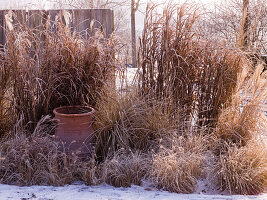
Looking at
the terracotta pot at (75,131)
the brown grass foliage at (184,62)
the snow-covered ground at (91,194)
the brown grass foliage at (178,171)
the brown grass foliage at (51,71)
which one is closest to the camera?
the snow-covered ground at (91,194)

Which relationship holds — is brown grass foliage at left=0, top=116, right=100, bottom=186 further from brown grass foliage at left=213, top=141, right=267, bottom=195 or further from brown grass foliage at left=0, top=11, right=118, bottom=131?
brown grass foliage at left=213, top=141, right=267, bottom=195

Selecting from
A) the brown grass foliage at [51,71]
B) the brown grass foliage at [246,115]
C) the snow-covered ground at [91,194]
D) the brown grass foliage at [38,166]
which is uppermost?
the brown grass foliage at [51,71]

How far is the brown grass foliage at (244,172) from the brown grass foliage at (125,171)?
2.04ft

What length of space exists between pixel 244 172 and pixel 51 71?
1.97m

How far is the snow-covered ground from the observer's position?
212cm

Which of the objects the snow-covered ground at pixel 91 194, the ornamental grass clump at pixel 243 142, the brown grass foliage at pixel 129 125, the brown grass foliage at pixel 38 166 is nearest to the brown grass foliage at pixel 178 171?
the snow-covered ground at pixel 91 194

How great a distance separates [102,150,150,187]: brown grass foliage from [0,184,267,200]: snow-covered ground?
8 cm

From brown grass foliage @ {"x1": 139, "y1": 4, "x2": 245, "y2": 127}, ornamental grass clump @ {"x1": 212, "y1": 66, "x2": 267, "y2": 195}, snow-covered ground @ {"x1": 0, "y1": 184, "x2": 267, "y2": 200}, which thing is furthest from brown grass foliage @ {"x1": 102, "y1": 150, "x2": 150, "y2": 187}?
brown grass foliage @ {"x1": 139, "y1": 4, "x2": 245, "y2": 127}

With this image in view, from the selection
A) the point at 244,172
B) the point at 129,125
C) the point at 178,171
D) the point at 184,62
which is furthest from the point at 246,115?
the point at 129,125

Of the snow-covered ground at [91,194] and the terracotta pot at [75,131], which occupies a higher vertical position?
the terracotta pot at [75,131]

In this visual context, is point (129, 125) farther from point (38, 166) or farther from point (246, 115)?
point (246, 115)

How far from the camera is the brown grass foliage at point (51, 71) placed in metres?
2.85

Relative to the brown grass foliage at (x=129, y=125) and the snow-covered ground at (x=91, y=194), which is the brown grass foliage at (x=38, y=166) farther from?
the brown grass foliage at (x=129, y=125)

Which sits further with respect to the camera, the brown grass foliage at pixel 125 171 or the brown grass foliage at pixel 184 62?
the brown grass foliage at pixel 184 62
